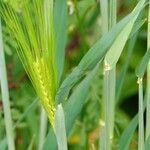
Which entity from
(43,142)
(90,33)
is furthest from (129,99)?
(43,142)

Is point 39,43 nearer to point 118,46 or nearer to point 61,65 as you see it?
point 118,46

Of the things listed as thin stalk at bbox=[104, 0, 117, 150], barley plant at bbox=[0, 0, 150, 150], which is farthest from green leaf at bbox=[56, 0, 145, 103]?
thin stalk at bbox=[104, 0, 117, 150]

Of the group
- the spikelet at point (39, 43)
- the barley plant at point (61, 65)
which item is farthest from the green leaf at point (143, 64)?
the spikelet at point (39, 43)

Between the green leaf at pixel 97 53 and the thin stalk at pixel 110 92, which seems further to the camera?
the thin stalk at pixel 110 92

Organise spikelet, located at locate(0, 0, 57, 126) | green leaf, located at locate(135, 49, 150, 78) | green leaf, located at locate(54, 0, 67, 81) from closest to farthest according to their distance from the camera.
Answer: spikelet, located at locate(0, 0, 57, 126), green leaf, located at locate(135, 49, 150, 78), green leaf, located at locate(54, 0, 67, 81)

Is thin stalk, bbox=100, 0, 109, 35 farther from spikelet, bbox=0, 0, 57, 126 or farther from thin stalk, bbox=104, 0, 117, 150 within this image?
spikelet, bbox=0, 0, 57, 126

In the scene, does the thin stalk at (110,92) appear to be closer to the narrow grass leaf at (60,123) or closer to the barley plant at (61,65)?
the barley plant at (61,65)

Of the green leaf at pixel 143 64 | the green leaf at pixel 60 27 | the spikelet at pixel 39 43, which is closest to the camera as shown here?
the spikelet at pixel 39 43
